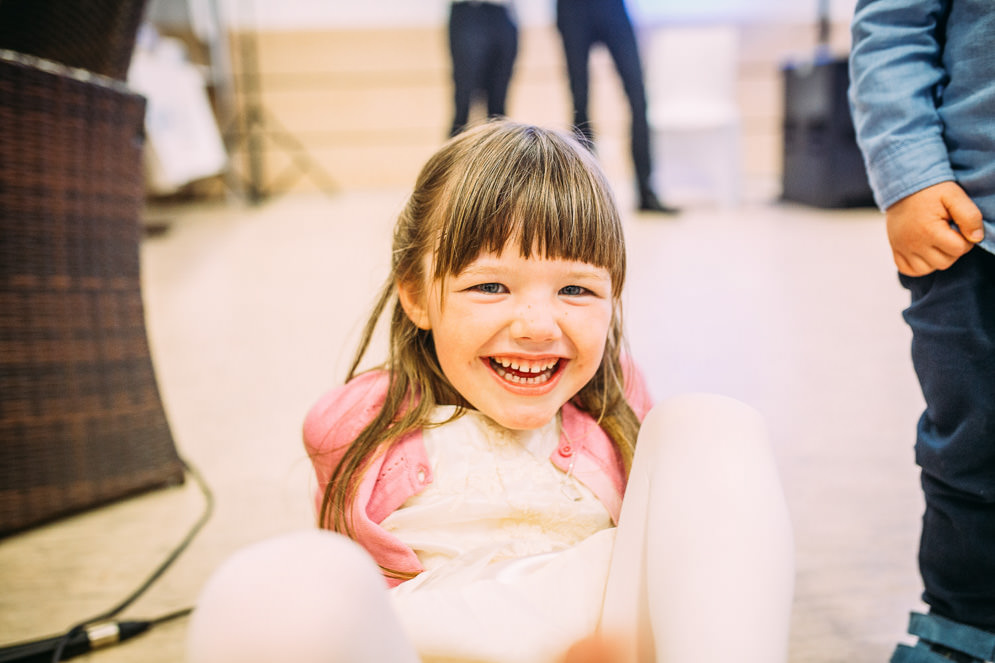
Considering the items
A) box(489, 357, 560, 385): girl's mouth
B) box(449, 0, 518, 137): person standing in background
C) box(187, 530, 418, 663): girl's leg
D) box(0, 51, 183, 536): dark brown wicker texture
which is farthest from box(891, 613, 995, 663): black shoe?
box(449, 0, 518, 137): person standing in background

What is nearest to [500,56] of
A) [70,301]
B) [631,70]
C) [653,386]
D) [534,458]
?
[631,70]

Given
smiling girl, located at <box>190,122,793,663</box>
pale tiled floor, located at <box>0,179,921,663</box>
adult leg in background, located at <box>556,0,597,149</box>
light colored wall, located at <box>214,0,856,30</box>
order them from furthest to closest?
1. light colored wall, located at <box>214,0,856,30</box>
2. adult leg in background, located at <box>556,0,597,149</box>
3. pale tiled floor, located at <box>0,179,921,663</box>
4. smiling girl, located at <box>190,122,793,663</box>

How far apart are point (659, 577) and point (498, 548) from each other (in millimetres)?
153

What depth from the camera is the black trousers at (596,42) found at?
120 inches

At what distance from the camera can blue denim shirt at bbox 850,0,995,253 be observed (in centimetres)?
65

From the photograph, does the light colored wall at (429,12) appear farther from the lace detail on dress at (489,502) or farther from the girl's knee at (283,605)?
the girl's knee at (283,605)

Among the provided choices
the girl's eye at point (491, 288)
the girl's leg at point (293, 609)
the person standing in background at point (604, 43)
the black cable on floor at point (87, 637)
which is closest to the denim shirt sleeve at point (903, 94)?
the girl's eye at point (491, 288)

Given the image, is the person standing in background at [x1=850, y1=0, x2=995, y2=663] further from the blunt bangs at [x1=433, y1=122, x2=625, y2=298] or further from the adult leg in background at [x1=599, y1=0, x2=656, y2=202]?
the adult leg in background at [x1=599, y1=0, x2=656, y2=202]

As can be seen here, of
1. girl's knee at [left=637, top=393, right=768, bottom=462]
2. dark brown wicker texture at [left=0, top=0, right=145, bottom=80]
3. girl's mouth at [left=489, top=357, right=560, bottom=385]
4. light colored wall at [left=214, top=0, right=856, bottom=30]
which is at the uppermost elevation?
light colored wall at [left=214, top=0, right=856, bottom=30]

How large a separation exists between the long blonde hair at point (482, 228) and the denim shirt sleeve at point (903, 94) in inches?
9.5

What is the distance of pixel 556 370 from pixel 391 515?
0.18m

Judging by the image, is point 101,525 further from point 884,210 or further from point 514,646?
point 884,210

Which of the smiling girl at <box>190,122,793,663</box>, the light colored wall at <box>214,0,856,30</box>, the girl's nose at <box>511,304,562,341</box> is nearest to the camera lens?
the smiling girl at <box>190,122,793,663</box>

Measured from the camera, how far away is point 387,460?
66 cm
